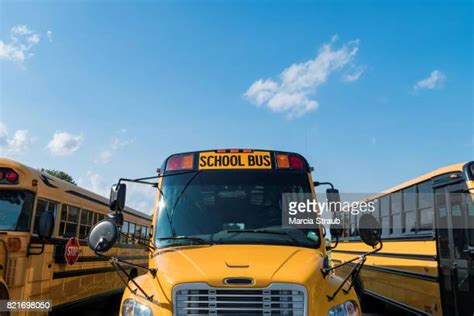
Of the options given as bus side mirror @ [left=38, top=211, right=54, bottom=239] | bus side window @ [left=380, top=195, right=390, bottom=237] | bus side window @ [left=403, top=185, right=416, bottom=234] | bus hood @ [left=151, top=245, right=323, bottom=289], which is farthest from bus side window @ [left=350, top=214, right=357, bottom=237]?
bus side mirror @ [left=38, top=211, right=54, bottom=239]

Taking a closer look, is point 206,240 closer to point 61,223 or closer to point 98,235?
point 98,235

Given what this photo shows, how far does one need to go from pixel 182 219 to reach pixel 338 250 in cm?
826

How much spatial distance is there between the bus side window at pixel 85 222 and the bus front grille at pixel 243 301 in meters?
5.22

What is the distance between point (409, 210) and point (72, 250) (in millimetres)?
5635

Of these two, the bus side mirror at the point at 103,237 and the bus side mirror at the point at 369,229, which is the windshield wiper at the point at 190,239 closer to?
the bus side mirror at the point at 103,237

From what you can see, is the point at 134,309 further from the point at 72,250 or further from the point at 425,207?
the point at 425,207

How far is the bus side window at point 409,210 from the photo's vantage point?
747cm

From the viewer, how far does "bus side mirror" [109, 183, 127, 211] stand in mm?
4398

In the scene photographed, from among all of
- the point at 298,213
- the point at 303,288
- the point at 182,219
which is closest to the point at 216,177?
the point at 182,219

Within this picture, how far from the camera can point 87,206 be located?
830cm

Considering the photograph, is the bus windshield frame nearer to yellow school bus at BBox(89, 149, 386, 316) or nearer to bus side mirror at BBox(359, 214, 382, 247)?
yellow school bus at BBox(89, 149, 386, 316)

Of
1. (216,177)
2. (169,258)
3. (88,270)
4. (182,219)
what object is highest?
(216,177)

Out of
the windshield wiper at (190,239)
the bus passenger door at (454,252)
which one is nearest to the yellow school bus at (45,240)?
the windshield wiper at (190,239)

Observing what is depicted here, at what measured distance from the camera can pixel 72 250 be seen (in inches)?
294
